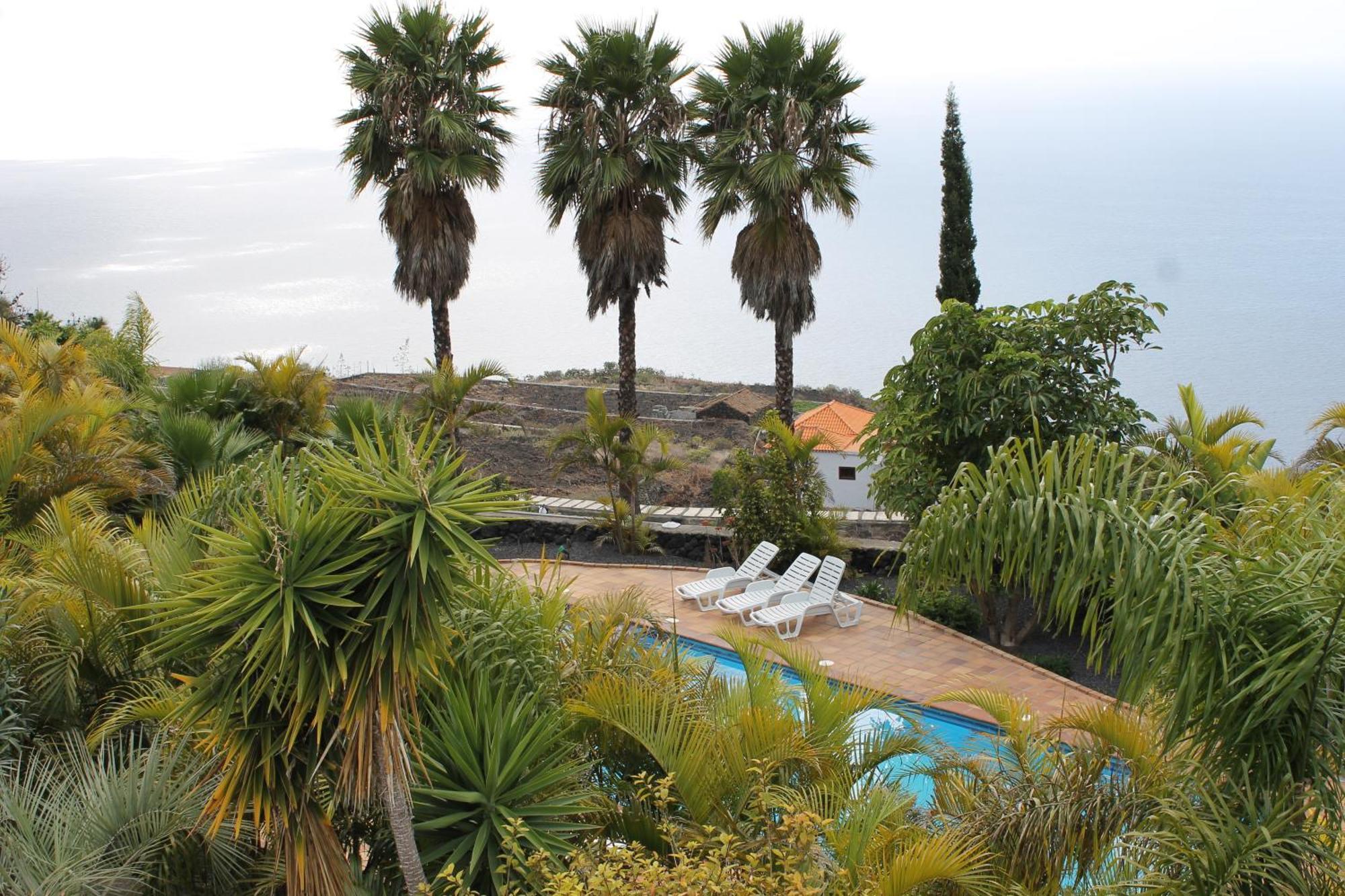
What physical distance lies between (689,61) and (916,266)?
53.8m

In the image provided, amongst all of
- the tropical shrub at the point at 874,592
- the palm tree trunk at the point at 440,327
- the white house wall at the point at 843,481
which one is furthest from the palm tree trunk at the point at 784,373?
the palm tree trunk at the point at 440,327

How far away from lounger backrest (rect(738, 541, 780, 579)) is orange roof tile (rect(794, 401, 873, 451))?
5.03 metres

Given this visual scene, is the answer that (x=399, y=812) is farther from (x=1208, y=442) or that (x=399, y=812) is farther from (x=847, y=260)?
(x=847, y=260)

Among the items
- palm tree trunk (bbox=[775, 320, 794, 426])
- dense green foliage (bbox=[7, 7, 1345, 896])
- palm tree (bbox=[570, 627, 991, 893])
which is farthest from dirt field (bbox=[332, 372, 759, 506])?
palm tree (bbox=[570, 627, 991, 893])

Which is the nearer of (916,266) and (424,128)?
(424,128)

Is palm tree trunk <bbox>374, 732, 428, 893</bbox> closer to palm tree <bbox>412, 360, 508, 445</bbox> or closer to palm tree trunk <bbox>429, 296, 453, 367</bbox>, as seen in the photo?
palm tree <bbox>412, 360, 508, 445</bbox>

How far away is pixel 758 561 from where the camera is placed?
13.3 meters

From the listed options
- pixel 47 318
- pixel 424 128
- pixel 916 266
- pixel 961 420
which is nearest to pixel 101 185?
pixel 916 266

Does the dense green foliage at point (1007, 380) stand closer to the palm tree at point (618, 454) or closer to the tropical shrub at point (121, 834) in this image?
the palm tree at point (618, 454)

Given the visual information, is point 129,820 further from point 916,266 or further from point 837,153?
point 916,266

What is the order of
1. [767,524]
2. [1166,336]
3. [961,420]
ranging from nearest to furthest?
[961,420] → [767,524] → [1166,336]

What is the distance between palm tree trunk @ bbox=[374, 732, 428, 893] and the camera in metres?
4.50

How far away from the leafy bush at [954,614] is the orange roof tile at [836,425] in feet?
19.6

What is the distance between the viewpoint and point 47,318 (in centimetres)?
2027
